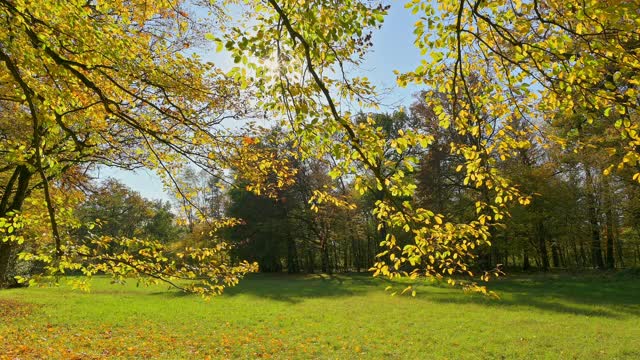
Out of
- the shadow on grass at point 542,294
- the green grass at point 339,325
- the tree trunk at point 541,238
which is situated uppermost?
the tree trunk at point 541,238

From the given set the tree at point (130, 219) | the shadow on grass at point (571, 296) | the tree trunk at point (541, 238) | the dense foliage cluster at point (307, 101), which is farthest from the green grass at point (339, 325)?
the tree at point (130, 219)

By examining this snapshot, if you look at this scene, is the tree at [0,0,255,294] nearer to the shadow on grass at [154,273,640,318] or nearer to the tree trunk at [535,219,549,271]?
the shadow on grass at [154,273,640,318]

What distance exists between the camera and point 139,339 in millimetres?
10344

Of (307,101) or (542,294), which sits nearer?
(307,101)

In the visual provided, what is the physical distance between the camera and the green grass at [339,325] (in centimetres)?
923

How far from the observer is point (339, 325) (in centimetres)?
1278

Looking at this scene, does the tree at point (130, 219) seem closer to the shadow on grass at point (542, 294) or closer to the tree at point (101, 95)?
the shadow on grass at point (542, 294)

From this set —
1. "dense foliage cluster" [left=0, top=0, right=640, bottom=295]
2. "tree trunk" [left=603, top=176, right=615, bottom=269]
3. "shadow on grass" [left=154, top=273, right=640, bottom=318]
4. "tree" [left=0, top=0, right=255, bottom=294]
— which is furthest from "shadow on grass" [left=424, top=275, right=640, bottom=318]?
"tree" [left=0, top=0, right=255, bottom=294]

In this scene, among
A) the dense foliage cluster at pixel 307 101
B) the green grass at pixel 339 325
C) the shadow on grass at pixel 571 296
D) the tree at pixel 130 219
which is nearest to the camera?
the dense foliage cluster at pixel 307 101

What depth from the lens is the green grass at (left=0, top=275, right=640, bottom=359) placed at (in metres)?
9.23

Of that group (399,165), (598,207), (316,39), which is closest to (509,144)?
(399,165)

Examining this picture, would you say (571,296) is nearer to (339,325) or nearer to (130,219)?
(339,325)

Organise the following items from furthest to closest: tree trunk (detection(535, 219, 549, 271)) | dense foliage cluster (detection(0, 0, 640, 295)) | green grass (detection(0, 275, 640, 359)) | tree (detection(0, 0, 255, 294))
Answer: tree trunk (detection(535, 219, 549, 271)) → green grass (detection(0, 275, 640, 359)) → tree (detection(0, 0, 255, 294)) → dense foliage cluster (detection(0, 0, 640, 295))

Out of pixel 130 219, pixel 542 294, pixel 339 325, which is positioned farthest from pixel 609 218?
pixel 130 219
